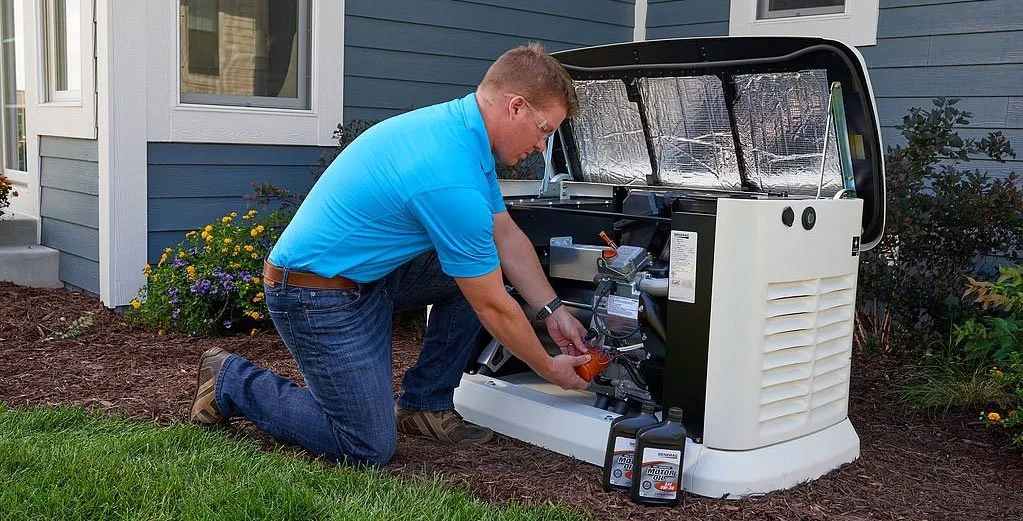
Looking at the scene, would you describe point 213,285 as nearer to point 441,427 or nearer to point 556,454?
point 441,427

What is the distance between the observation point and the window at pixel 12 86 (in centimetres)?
666

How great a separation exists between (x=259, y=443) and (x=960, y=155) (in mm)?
3141

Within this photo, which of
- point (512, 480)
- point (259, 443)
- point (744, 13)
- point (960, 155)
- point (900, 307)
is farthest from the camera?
point (744, 13)

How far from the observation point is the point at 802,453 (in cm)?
286

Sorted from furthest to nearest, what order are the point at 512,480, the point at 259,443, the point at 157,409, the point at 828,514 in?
the point at 157,409 → the point at 259,443 → the point at 512,480 → the point at 828,514

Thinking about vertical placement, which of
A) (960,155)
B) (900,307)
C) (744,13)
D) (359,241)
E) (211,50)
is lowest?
(900,307)

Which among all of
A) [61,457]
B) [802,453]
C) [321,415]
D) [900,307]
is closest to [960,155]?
[900,307]

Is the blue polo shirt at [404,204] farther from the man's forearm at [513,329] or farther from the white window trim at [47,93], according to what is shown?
the white window trim at [47,93]

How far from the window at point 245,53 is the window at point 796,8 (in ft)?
9.34

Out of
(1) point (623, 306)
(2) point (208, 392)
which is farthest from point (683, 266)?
(2) point (208, 392)

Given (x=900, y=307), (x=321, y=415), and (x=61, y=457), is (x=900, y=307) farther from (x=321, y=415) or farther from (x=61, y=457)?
(x=61, y=457)

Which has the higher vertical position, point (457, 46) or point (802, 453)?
point (457, 46)

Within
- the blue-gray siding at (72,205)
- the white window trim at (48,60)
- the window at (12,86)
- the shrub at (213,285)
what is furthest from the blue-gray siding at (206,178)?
the window at (12,86)

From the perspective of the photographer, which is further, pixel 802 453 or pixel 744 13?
pixel 744 13
